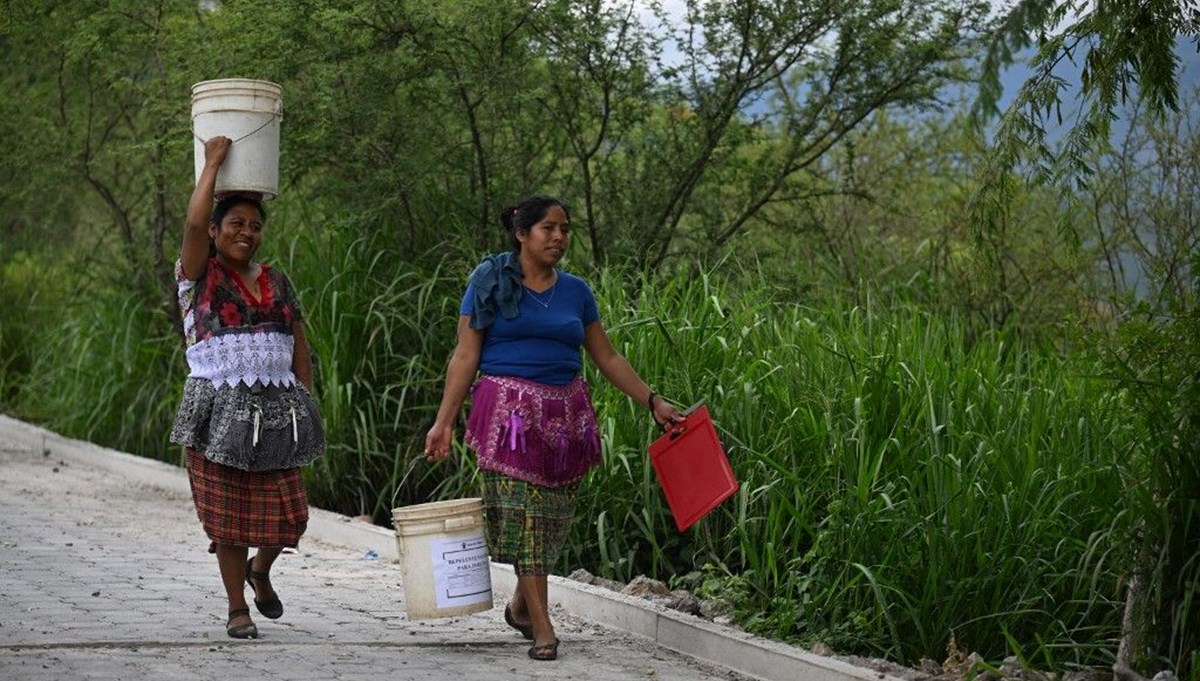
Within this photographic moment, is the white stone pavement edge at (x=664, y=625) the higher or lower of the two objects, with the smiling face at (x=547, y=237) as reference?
lower

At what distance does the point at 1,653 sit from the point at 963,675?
366 cm

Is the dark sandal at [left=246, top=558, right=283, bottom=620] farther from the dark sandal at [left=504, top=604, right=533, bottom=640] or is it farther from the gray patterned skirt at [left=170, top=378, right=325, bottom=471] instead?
the dark sandal at [left=504, top=604, right=533, bottom=640]

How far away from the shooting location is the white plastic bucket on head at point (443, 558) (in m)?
7.38

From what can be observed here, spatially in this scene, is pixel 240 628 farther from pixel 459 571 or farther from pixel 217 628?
pixel 459 571

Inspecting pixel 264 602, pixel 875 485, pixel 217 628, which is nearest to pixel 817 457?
pixel 875 485

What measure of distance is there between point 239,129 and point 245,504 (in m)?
1.56

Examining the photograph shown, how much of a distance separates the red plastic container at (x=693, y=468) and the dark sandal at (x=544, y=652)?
728mm

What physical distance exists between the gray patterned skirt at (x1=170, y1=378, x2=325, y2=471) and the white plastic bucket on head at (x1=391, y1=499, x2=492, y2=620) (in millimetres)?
543

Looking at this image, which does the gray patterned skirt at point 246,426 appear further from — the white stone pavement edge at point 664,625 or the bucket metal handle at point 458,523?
the white stone pavement edge at point 664,625

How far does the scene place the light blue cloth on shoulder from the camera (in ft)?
24.3

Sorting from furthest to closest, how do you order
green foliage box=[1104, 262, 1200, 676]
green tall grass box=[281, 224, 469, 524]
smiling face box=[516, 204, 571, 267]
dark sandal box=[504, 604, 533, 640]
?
1. green tall grass box=[281, 224, 469, 524]
2. dark sandal box=[504, 604, 533, 640]
3. smiling face box=[516, 204, 571, 267]
4. green foliage box=[1104, 262, 1200, 676]

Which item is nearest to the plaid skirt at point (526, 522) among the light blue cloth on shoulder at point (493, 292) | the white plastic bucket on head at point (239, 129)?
the light blue cloth on shoulder at point (493, 292)

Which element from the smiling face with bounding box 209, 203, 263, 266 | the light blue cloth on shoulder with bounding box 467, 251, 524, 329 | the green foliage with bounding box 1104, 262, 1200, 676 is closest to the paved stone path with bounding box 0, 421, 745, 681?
the light blue cloth on shoulder with bounding box 467, 251, 524, 329

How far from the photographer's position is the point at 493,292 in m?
7.44
